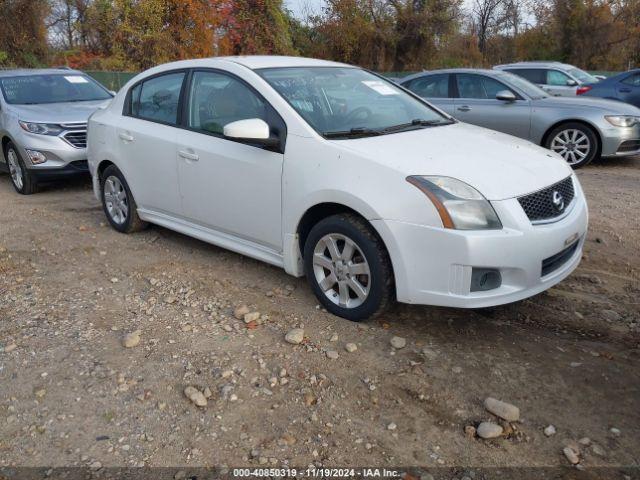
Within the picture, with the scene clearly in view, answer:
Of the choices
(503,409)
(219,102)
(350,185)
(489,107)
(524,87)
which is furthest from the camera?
(524,87)

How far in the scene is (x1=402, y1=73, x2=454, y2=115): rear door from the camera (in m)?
9.54

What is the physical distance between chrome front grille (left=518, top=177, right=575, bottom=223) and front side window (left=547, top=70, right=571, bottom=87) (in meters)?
10.9

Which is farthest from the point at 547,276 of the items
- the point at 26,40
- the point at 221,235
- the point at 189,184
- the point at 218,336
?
the point at 26,40

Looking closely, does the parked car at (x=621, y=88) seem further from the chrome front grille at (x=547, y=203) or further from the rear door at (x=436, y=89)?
the chrome front grille at (x=547, y=203)

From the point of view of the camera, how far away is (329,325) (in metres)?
3.84

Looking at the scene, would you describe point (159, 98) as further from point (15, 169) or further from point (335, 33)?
point (335, 33)

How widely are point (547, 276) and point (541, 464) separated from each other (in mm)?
1340

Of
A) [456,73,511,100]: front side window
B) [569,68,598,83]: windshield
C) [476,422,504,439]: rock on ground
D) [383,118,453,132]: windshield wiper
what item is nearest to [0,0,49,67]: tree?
[569,68,598,83]: windshield

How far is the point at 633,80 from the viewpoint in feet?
38.5

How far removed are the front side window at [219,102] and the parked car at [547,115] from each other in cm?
545

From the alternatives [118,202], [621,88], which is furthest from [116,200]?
[621,88]

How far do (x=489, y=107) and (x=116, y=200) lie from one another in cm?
577

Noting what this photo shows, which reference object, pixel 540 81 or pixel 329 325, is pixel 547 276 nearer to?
pixel 329 325

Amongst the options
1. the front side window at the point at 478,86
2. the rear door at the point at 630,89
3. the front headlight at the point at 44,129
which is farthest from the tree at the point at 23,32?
the rear door at the point at 630,89
